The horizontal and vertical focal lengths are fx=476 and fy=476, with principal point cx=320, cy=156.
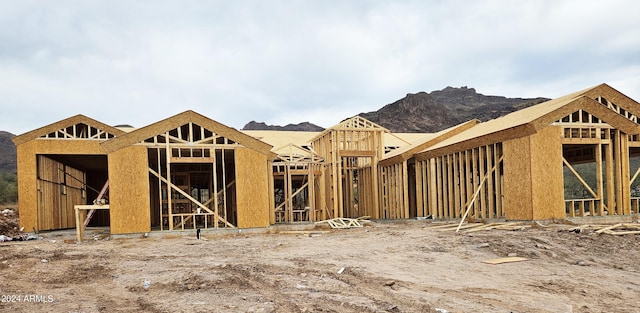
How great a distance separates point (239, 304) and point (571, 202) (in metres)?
14.8

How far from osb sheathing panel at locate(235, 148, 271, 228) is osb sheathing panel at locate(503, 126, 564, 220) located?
976cm

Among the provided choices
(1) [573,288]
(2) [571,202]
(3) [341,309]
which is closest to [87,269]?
(3) [341,309]

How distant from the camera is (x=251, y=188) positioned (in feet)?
64.7

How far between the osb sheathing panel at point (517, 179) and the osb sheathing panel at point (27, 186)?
20.7 metres

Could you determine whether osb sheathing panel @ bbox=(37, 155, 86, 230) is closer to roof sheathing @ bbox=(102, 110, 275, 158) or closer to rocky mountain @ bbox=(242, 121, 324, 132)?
roof sheathing @ bbox=(102, 110, 275, 158)

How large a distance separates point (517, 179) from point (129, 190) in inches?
575

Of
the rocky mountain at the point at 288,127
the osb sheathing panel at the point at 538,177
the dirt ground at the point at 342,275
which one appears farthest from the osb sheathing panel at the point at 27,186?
the rocky mountain at the point at 288,127

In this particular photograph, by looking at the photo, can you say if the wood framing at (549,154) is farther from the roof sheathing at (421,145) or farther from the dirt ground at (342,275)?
the roof sheathing at (421,145)

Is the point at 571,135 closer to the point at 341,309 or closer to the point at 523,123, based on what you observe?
the point at 523,123

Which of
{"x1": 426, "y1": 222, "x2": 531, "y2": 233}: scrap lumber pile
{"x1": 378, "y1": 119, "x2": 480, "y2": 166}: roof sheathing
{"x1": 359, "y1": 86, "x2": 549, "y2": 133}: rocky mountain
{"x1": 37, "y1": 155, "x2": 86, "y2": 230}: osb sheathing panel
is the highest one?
{"x1": 359, "y1": 86, "x2": 549, "y2": 133}: rocky mountain

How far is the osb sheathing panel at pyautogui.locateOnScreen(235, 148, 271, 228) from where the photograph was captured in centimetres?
1958

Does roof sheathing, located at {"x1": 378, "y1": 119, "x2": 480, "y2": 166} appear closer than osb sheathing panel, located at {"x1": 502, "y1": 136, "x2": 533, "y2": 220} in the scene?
No

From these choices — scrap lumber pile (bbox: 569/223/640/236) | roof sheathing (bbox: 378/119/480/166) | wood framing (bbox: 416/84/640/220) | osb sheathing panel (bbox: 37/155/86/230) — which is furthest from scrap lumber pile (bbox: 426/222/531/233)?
osb sheathing panel (bbox: 37/155/86/230)

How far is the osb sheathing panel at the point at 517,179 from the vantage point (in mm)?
16844
